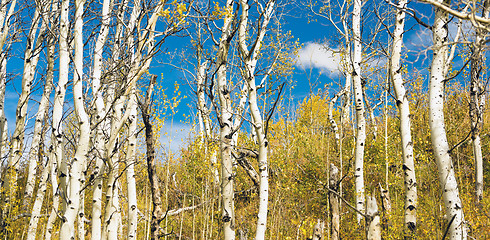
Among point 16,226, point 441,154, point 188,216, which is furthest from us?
point 188,216

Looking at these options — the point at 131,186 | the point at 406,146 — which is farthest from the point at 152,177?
the point at 406,146

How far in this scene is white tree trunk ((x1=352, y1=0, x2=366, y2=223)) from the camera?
7.83 m

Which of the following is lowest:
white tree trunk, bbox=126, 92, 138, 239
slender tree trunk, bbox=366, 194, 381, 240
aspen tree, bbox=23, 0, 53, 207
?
slender tree trunk, bbox=366, 194, 381, 240

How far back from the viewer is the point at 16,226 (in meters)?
11.2

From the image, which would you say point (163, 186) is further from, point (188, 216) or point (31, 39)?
point (31, 39)

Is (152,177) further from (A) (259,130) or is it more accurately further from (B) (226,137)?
(A) (259,130)

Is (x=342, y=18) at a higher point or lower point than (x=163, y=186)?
higher

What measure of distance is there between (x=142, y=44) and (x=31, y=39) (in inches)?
203

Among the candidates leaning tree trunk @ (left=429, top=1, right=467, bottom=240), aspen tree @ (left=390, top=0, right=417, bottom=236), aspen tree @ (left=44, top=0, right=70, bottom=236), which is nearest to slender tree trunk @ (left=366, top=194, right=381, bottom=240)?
leaning tree trunk @ (left=429, top=1, right=467, bottom=240)

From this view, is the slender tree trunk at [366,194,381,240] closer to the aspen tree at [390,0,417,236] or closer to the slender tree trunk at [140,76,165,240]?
the aspen tree at [390,0,417,236]

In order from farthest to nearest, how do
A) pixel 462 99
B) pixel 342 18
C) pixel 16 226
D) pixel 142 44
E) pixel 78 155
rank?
1. pixel 462 99
2. pixel 16 226
3. pixel 342 18
4. pixel 142 44
5. pixel 78 155

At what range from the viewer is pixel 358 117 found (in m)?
8.11

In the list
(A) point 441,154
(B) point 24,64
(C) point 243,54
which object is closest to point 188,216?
(B) point 24,64

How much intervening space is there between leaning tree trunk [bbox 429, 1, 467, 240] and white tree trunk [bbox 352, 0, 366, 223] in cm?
312
